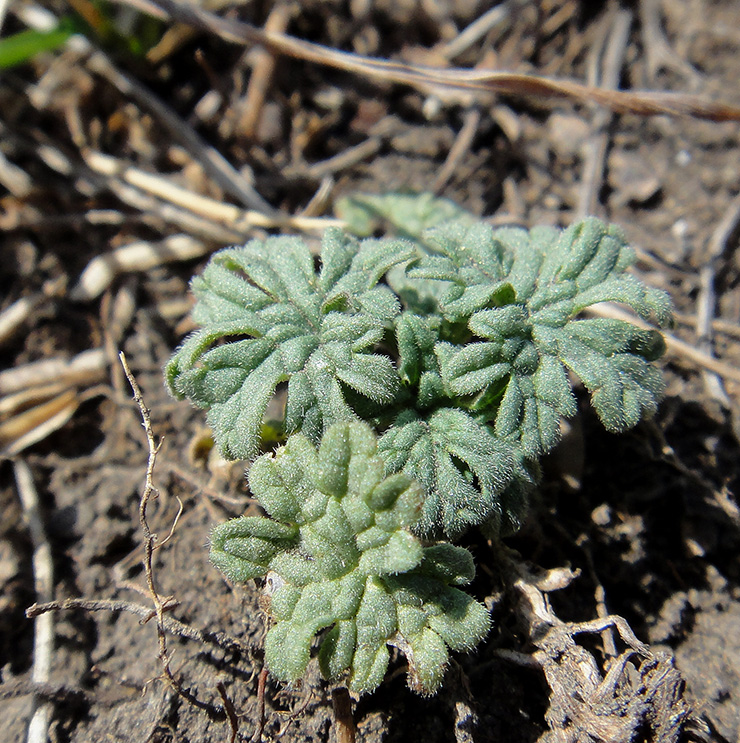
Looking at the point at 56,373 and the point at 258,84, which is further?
the point at 258,84

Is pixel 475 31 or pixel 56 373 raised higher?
pixel 475 31

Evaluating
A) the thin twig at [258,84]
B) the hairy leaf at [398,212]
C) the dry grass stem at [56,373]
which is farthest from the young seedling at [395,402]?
the thin twig at [258,84]

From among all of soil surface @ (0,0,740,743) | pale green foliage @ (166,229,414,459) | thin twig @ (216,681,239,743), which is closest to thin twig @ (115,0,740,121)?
soil surface @ (0,0,740,743)

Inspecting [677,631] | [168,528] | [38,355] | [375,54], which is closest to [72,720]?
[168,528]

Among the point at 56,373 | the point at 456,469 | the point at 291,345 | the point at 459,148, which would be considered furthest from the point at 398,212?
the point at 56,373

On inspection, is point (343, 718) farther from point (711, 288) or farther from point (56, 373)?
point (711, 288)

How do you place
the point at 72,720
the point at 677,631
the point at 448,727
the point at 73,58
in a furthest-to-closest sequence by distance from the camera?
the point at 73,58
the point at 677,631
the point at 72,720
the point at 448,727

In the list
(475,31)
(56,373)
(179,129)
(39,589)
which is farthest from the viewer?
(475,31)

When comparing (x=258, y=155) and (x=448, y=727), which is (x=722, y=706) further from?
(x=258, y=155)
